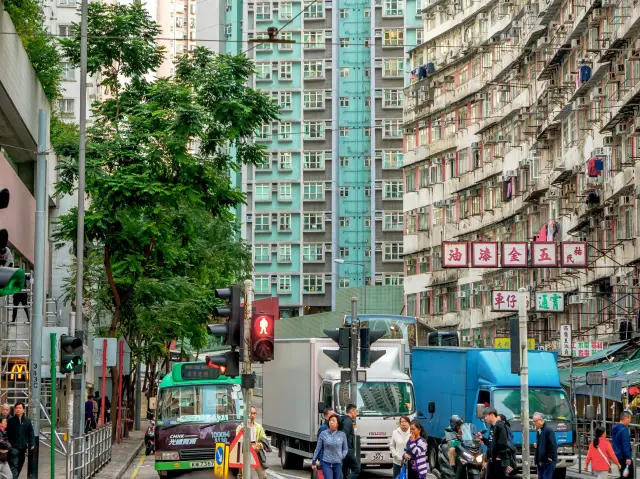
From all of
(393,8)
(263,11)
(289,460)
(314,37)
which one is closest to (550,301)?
(289,460)

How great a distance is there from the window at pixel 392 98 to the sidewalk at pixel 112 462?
222 ft

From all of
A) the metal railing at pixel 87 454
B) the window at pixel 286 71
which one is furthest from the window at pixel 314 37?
the metal railing at pixel 87 454

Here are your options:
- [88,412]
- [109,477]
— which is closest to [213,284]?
[88,412]

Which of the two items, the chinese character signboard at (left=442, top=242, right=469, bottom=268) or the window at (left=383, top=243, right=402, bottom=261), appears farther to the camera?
the window at (left=383, top=243, right=402, bottom=261)

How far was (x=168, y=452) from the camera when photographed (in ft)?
102

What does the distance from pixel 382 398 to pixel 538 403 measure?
3.41m

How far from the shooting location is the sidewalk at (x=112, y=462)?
30766 mm

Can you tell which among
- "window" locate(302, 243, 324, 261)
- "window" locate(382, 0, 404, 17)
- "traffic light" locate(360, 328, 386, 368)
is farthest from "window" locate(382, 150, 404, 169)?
"traffic light" locate(360, 328, 386, 368)

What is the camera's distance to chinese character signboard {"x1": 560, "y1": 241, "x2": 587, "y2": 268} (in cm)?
5119

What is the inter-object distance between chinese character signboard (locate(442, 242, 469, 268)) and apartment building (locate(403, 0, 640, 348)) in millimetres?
4448

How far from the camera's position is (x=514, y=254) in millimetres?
51625

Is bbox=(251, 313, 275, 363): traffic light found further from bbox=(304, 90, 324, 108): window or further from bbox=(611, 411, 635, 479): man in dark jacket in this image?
bbox=(304, 90, 324, 108): window

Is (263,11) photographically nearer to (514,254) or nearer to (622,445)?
(514,254)

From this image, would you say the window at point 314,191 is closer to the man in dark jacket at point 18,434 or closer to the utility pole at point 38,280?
Result: the utility pole at point 38,280
